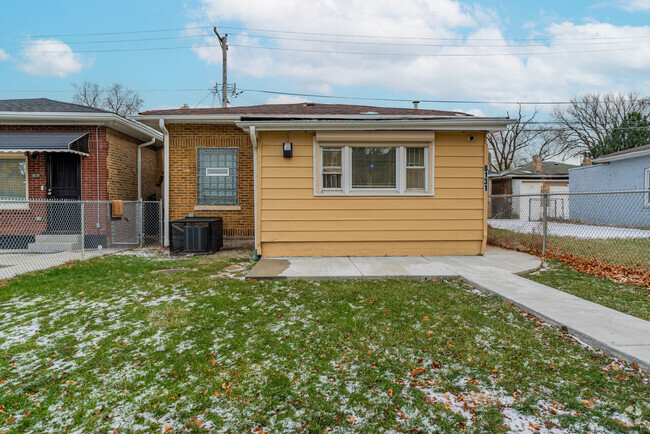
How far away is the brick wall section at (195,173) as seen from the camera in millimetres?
8719

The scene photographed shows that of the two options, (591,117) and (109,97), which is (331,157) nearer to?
(109,97)

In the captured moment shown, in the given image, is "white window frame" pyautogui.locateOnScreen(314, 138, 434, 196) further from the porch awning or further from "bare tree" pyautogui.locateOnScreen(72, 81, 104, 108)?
"bare tree" pyautogui.locateOnScreen(72, 81, 104, 108)

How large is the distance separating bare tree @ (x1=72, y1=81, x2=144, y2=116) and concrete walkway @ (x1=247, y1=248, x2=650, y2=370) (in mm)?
27375

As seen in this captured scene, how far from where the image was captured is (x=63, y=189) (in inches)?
359

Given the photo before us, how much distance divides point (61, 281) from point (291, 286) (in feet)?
11.2

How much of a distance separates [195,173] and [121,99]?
81.0 ft

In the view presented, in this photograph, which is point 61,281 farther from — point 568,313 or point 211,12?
point 211,12

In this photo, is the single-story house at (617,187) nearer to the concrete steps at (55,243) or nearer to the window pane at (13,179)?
the concrete steps at (55,243)

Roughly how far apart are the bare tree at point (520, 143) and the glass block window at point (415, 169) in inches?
1069

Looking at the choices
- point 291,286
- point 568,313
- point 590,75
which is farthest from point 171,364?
point 590,75

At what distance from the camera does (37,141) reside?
27.3 feet

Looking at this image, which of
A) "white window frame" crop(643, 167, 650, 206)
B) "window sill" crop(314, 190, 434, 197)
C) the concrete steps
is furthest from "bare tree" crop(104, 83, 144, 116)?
"white window frame" crop(643, 167, 650, 206)

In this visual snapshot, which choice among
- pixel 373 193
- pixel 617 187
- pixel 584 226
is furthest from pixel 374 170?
pixel 617 187

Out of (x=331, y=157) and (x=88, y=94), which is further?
(x=88, y=94)
